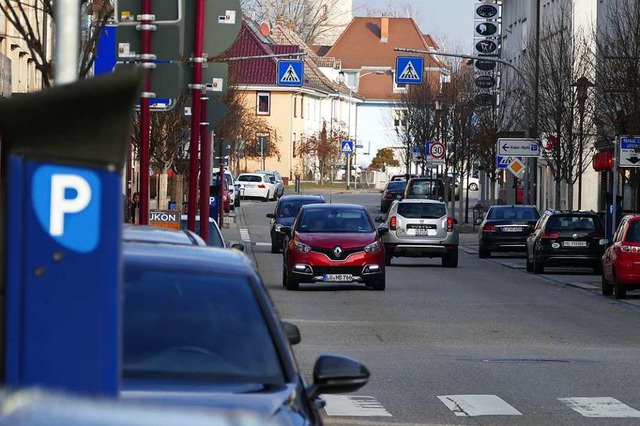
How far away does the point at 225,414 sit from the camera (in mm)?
2117

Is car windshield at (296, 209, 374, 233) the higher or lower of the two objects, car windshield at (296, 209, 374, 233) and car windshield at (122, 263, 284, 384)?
the lower

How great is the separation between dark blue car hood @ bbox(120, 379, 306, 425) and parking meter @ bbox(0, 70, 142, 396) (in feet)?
6.82

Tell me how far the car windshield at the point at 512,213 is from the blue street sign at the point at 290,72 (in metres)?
9.50

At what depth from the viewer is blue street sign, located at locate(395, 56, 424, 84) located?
54.1 m

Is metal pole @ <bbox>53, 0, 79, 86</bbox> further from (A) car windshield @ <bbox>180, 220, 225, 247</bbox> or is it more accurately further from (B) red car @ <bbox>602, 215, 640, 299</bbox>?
(B) red car @ <bbox>602, 215, 640, 299</bbox>

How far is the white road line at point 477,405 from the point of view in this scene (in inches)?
447

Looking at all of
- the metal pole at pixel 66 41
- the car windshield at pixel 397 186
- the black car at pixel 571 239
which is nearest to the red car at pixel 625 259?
the black car at pixel 571 239

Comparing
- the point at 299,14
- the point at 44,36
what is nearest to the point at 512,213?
the point at 44,36

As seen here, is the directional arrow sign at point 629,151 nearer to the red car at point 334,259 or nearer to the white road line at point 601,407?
the red car at point 334,259

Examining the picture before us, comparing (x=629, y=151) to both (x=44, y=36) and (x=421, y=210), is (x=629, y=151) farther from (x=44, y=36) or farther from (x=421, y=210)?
(x=44, y=36)

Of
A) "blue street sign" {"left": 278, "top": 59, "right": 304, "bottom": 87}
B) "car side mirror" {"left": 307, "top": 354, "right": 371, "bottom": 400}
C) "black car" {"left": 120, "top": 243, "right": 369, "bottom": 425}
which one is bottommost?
"car side mirror" {"left": 307, "top": 354, "right": 371, "bottom": 400}

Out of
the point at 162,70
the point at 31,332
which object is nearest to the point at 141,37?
the point at 162,70

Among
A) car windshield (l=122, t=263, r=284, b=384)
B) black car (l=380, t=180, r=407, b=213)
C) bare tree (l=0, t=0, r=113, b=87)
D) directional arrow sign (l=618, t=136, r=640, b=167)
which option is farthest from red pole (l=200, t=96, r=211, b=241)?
black car (l=380, t=180, r=407, b=213)

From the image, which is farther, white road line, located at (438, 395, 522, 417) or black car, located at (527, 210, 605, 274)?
black car, located at (527, 210, 605, 274)
